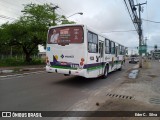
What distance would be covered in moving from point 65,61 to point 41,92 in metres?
2.41

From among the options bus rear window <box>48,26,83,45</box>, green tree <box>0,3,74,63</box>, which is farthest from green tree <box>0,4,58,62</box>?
bus rear window <box>48,26,83,45</box>

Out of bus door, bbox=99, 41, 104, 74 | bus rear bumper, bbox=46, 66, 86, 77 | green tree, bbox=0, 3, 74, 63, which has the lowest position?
bus rear bumper, bbox=46, 66, 86, 77

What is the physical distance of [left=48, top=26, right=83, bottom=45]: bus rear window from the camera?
9891 millimetres

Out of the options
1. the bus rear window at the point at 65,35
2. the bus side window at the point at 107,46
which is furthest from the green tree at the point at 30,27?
the bus rear window at the point at 65,35

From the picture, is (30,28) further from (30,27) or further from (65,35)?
(65,35)

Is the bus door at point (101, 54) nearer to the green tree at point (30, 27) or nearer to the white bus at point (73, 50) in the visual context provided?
the white bus at point (73, 50)

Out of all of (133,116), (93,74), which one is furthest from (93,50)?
(133,116)

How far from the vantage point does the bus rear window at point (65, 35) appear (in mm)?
9891

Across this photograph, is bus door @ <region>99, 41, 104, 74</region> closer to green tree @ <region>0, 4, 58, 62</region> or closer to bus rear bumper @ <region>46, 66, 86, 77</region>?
bus rear bumper @ <region>46, 66, 86, 77</region>

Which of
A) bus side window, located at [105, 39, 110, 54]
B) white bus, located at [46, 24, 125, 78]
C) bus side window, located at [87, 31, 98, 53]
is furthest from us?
bus side window, located at [105, 39, 110, 54]

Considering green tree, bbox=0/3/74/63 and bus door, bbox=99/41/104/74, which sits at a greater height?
green tree, bbox=0/3/74/63

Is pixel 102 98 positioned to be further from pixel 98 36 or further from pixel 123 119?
pixel 98 36

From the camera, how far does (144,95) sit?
810 cm

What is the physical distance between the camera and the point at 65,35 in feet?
33.6
